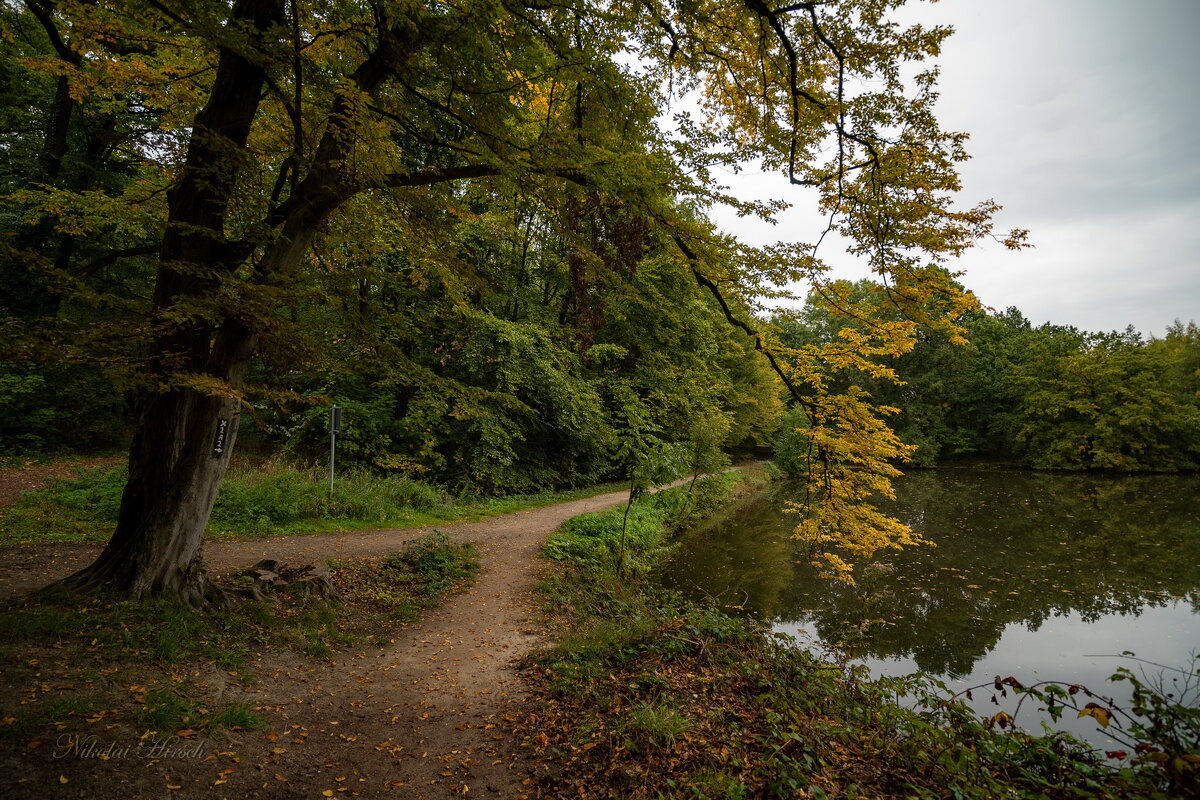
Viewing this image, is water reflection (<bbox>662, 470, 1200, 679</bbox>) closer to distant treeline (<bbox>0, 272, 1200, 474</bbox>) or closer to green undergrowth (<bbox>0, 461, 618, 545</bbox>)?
distant treeline (<bbox>0, 272, 1200, 474</bbox>)

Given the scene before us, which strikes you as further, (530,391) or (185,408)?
(530,391)

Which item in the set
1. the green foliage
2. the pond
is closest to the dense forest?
the pond

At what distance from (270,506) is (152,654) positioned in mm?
6095

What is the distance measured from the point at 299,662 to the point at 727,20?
7.69 metres

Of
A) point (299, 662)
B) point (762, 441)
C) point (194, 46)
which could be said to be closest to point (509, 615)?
point (299, 662)

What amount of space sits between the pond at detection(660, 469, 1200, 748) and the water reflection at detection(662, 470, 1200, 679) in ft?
0.11

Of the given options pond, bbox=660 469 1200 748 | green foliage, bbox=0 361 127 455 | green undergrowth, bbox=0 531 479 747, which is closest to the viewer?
green undergrowth, bbox=0 531 479 747

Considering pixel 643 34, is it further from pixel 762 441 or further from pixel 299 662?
pixel 762 441

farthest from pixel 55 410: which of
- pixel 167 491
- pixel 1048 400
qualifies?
pixel 1048 400

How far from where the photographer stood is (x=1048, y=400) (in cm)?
3234

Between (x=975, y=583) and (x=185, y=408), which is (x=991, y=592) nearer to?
(x=975, y=583)

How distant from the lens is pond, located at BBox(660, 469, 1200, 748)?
722cm

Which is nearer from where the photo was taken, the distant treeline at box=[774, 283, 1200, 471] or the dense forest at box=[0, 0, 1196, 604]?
the dense forest at box=[0, 0, 1196, 604]

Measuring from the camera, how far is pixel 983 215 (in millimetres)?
4410
